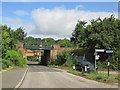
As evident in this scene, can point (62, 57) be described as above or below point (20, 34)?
below

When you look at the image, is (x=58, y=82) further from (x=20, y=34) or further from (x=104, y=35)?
(x=20, y=34)

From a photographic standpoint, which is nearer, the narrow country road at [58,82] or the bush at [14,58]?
the narrow country road at [58,82]

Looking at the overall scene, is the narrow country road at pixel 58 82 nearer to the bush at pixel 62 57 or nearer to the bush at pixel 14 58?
the bush at pixel 14 58

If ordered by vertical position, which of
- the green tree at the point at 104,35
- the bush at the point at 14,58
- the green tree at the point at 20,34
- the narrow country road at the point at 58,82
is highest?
the green tree at the point at 20,34

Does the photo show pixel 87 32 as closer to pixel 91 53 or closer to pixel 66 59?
pixel 91 53

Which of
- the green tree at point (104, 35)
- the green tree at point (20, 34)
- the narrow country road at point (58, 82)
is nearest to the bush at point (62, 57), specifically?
the green tree at point (104, 35)

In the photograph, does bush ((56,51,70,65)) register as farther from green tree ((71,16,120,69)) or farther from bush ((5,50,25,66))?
bush ((5,50,25,66))

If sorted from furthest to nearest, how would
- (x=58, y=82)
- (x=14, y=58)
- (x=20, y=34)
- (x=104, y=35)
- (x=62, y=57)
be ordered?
(x=20, y=34) → (x=62, y=57) → (x=14, y=58) → (x=104, y=35) → (x=58, y=82)

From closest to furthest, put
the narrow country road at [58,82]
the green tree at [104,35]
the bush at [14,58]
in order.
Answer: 1. the narrow country road at [58,82]
2. the green tree at [104,35]
3. the bush at [14,58]

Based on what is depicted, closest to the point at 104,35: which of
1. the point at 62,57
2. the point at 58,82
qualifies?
the point at 62,57

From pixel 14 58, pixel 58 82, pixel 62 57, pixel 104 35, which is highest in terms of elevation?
pixel 104 35

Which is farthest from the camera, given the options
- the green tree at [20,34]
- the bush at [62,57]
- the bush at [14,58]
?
the green tree at [20,34]

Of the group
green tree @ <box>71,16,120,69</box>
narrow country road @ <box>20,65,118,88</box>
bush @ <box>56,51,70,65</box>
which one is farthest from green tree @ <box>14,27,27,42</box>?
narrow country road @ <box>20,65,118,88</box>

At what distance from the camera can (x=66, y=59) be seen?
83.0m
